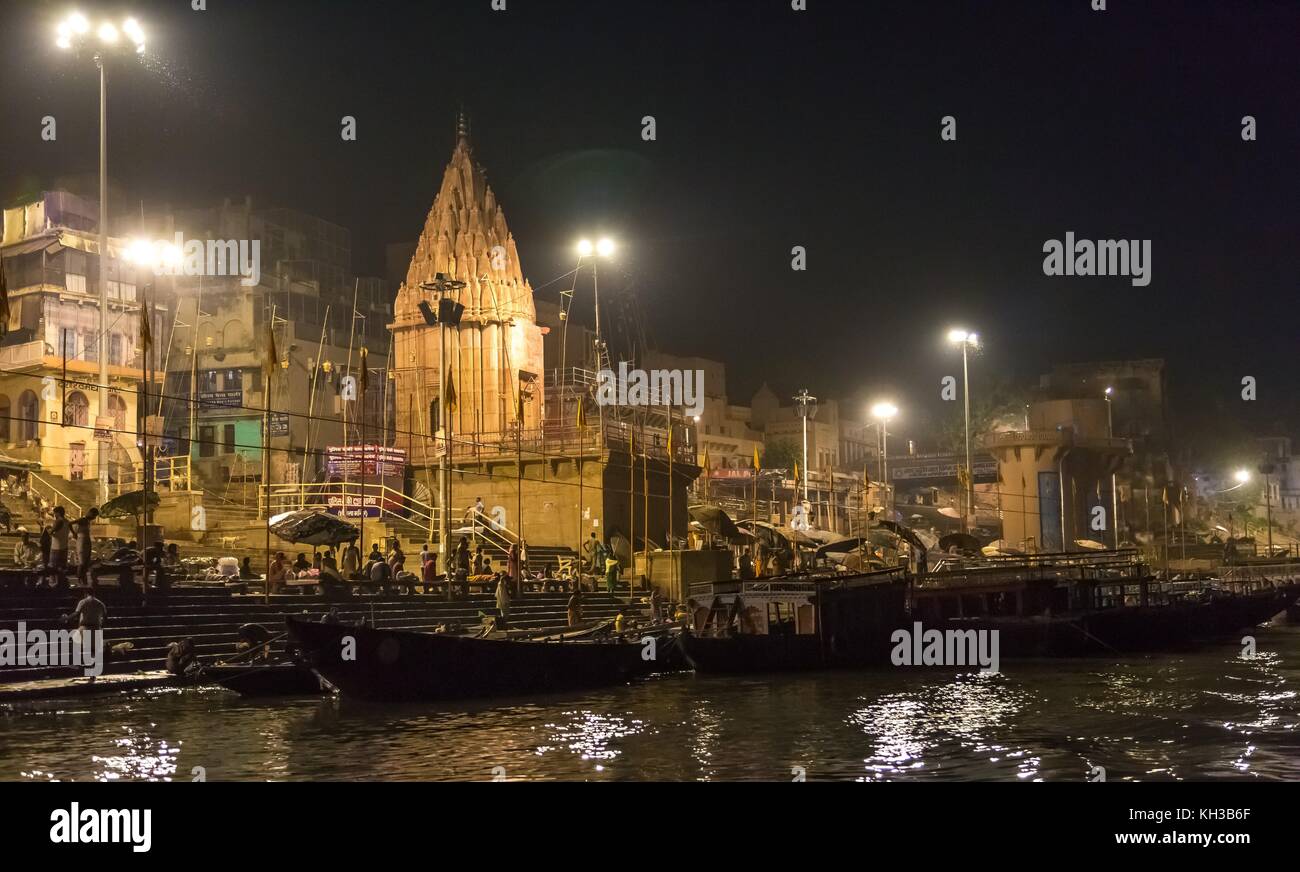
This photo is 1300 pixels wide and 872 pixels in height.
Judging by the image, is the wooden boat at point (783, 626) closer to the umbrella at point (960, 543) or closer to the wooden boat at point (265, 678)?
the wooden boat at point (265, 678)

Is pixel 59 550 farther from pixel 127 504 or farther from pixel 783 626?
pixel 783 626

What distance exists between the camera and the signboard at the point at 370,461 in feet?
143

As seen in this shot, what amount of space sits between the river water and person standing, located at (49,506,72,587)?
2963mm

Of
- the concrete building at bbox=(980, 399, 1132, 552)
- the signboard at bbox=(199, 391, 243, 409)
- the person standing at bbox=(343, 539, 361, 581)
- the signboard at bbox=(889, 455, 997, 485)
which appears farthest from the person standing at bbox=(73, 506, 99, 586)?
the signboard at bbox=(889, 455, 997, 485)

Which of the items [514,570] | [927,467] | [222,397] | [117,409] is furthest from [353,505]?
[927,467]

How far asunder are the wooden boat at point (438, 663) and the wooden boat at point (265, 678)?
2.50 feet

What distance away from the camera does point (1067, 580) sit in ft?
129

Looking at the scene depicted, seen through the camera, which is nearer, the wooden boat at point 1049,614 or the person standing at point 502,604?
the person standing at point 502,604

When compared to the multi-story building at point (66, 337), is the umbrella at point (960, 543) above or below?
below

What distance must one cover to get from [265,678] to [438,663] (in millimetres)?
2836

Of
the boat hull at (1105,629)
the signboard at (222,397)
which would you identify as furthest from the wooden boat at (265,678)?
the signboard at (222,397)
